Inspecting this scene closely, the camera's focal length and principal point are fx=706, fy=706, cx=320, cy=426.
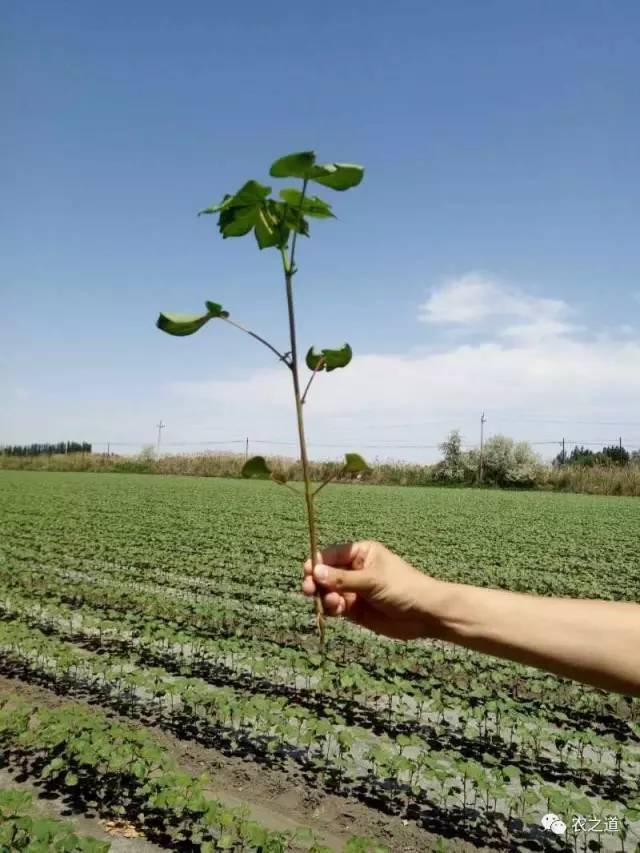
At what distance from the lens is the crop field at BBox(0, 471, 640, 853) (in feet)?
12.3

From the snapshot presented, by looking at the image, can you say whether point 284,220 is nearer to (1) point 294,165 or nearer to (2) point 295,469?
(1) point 294,165

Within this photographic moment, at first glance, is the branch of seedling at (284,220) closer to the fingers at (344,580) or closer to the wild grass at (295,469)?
the fingers at (344,580)

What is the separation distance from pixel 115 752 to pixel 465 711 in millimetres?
2583

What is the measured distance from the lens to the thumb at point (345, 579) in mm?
1201

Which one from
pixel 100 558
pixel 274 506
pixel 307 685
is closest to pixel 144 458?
pixel 274 506

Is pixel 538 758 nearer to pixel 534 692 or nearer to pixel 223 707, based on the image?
pixel 534 692

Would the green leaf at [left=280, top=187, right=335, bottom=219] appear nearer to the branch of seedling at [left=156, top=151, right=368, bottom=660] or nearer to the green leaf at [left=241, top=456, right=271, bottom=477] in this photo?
the branch of seedling at [left=156, top=151, right=368, bottom=660]

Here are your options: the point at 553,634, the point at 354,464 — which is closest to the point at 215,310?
the point at 354,464

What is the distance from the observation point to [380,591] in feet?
4.63

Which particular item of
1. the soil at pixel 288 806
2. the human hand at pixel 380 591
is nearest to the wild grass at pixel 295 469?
the soil at pixel 288 806

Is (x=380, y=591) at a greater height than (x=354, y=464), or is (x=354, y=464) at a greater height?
(x=354, y=464)

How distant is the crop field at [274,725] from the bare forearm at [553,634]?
215 cm

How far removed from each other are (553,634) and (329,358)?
0.80 metres

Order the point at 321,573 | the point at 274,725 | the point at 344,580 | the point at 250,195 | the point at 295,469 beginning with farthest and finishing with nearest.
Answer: the point at 295,469
the point at 274,725
the point at 344,580
the point at 321,573
the point at 250,195
